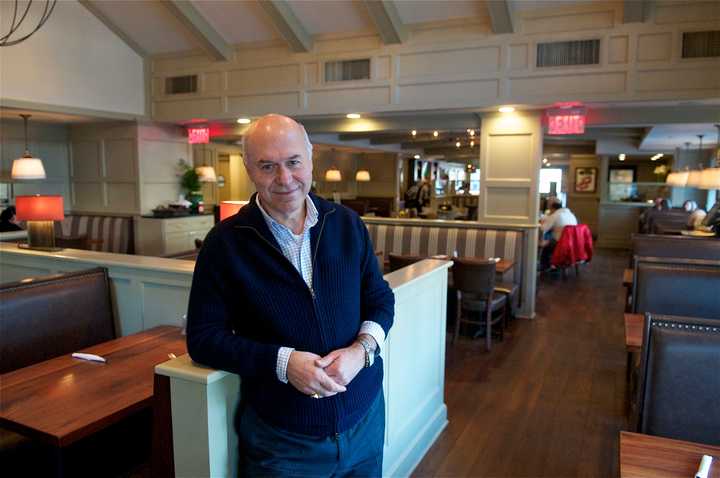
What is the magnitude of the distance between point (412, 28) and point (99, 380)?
5.10 m

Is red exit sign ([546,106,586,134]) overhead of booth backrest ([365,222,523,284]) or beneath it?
overhead

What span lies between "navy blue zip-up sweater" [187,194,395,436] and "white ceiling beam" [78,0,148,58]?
268 inches

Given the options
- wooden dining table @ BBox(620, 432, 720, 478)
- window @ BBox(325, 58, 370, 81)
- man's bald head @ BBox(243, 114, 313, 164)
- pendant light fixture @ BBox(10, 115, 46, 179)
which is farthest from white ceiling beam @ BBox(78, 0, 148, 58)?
wooden dining table @ BBox(620, 432, 720, 478)

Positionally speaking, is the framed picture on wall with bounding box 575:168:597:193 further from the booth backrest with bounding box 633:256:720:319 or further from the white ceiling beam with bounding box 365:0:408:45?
the booth backrest with bounding box 633:256:720:319

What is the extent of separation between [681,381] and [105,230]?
309 inches

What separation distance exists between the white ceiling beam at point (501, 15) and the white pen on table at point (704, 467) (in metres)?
4.66

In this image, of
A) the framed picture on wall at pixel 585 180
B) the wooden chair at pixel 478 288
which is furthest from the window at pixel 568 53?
the framed picture on wall at pixel 585 180

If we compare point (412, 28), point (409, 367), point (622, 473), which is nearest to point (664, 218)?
point (412, 28)

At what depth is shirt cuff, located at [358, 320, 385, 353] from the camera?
1.46 meters

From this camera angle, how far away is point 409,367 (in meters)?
2.56

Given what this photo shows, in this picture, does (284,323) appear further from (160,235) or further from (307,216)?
(160,235)

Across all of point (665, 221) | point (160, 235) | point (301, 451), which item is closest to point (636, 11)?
point (665, 221)

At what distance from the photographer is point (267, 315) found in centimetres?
133

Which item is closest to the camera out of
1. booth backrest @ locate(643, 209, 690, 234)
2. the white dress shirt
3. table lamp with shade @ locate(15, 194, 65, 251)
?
table lamp with shade @ locate(15, 194, 65, 251)
